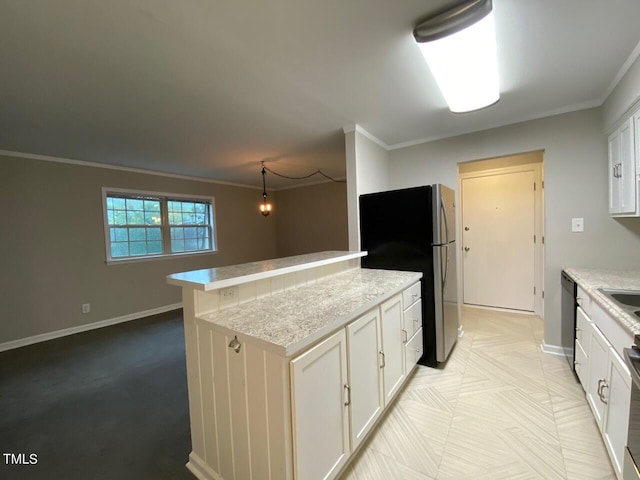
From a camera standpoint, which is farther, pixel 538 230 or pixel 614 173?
Answer: pixel 538 230

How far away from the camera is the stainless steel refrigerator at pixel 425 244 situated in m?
2.36

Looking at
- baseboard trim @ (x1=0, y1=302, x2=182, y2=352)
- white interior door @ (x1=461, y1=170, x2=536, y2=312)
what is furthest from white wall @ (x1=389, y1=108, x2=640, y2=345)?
baseboard trim @ (x1=0, y1=302, x2=182, y2=352)

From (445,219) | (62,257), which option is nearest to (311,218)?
(445,219)

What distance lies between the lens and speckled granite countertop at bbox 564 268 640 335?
1209 mm

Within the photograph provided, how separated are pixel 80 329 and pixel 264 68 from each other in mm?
4317

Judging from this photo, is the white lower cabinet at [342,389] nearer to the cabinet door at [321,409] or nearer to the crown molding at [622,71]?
the cabinet door at [321,409]

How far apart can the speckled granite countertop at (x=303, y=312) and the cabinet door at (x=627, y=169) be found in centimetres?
163

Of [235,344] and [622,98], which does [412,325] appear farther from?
[622,98]

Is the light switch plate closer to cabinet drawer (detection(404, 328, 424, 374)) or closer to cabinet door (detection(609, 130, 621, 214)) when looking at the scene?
cabinet door (detection(609, 130, 621, 214))

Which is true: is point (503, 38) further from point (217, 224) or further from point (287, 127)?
point (217, 224)

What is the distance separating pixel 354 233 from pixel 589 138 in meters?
2.30

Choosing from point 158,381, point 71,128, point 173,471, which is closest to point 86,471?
point 173,471

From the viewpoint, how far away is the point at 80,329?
379 cm

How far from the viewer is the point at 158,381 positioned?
2.45 m
